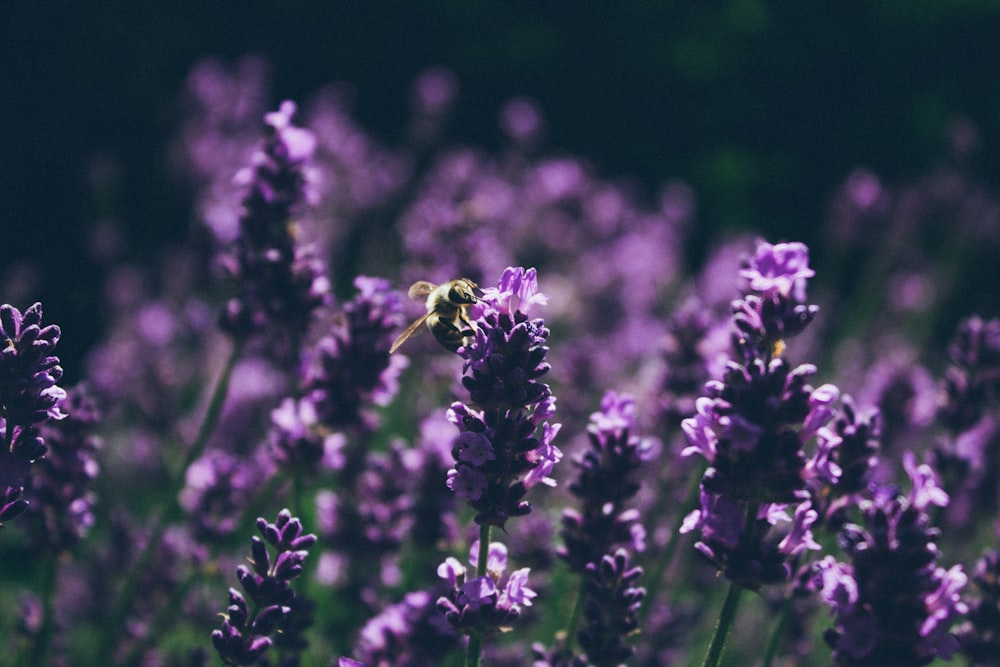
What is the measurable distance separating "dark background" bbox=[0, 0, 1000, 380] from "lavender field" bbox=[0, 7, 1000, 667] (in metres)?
2.40

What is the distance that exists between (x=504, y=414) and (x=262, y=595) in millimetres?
628

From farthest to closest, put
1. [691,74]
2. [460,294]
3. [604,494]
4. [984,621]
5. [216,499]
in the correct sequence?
[691,74]
[216,499]
[460,294]
[984,621]
[604,494]

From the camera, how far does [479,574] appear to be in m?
2.04

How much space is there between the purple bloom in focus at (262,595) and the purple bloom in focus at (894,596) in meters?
1.11

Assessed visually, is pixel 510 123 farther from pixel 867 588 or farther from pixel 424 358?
pixel 867 588

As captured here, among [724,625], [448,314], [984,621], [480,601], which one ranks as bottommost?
[480,601]

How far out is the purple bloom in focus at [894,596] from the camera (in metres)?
1.88

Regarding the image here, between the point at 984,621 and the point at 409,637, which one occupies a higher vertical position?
the point at 984,621

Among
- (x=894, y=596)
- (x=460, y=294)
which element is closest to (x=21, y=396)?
(x=460, y=294)

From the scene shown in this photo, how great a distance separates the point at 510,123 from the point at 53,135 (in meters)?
3.53

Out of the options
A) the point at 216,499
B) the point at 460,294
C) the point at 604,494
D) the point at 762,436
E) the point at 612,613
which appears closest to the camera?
the point at 762,436

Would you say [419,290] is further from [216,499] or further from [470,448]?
[470,448]

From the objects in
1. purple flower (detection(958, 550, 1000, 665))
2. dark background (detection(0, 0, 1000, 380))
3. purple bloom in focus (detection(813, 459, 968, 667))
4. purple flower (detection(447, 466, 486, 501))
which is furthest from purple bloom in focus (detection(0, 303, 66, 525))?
dark background (detection(0, 0, 1000, 380))

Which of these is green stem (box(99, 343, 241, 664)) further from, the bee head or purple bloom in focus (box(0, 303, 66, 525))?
purple bloom in focus (box(0, 303, 66, 525))
